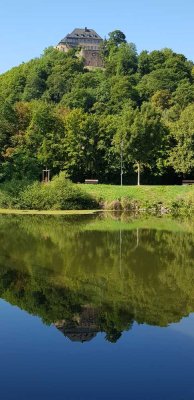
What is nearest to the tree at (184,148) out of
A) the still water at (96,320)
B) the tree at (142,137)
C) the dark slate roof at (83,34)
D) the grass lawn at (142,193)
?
the tree at (142,137)

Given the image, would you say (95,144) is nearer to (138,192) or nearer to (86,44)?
(138,192)

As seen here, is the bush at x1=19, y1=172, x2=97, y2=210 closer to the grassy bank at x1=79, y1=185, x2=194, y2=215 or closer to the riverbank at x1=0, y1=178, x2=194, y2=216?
the riverbank at x1=0, y1=178, x2=194, y2=216

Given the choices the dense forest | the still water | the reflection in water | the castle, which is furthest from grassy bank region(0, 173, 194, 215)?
the castle

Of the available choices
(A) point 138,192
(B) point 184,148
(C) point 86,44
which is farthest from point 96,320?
(C) point 86,44

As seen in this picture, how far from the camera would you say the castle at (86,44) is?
14312 cm

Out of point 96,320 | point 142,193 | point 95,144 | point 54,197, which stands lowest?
point 96,320

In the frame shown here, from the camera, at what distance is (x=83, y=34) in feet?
488

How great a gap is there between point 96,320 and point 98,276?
16.9 ft

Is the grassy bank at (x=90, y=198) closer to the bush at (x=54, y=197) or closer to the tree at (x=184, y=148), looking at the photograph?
the bush at (x=54, y=197)

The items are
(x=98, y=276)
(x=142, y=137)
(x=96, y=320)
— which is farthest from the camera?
(x=142, y=137)

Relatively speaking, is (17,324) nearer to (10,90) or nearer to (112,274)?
(112,274)

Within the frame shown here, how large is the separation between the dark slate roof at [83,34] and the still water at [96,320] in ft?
429

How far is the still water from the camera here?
31.2 feet

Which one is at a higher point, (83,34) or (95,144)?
(83,34)
